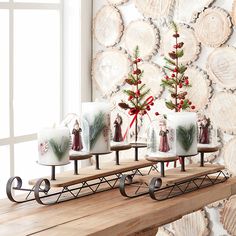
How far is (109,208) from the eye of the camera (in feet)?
8.64

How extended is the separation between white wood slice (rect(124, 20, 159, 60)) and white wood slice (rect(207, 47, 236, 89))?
34 centimetres

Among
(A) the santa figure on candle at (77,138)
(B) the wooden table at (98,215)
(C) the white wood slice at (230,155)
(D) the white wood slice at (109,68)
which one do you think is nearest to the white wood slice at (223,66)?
(C) the white wood slice at (230,155)

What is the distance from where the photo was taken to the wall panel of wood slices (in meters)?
3.55

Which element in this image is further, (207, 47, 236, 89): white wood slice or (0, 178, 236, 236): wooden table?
(207, 47, 236, 89): white wood slice

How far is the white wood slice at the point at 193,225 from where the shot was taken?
366 cm

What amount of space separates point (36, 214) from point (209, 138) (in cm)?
93

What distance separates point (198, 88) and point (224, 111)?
7.1 inches

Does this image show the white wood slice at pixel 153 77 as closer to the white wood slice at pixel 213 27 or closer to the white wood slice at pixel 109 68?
the white wood slice at pixel 109 68

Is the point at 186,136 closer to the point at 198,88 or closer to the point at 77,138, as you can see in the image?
the point at 77,138

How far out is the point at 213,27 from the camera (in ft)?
11.7

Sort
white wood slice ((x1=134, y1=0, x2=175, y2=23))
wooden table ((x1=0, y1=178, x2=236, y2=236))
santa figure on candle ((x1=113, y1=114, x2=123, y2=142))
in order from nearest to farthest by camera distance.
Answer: wooden table ((x1=0, y1=178, x2=236, y2=236))
santa figure on candle ((x1=113, y1=114, x2=123, y2=142))
white wood slice ((x1=134, y1=0, x2=175, y2=23))

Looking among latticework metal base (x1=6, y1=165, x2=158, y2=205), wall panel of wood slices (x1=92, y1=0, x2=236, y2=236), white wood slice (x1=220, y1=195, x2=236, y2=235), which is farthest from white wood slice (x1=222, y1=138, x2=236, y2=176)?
latticework metal base (x1=6, y1=165, x2=158, y2=205)

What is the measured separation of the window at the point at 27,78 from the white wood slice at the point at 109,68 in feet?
0.69

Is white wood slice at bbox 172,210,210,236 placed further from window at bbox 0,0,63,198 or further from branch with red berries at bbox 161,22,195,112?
window at bbox 0,0,63,198
